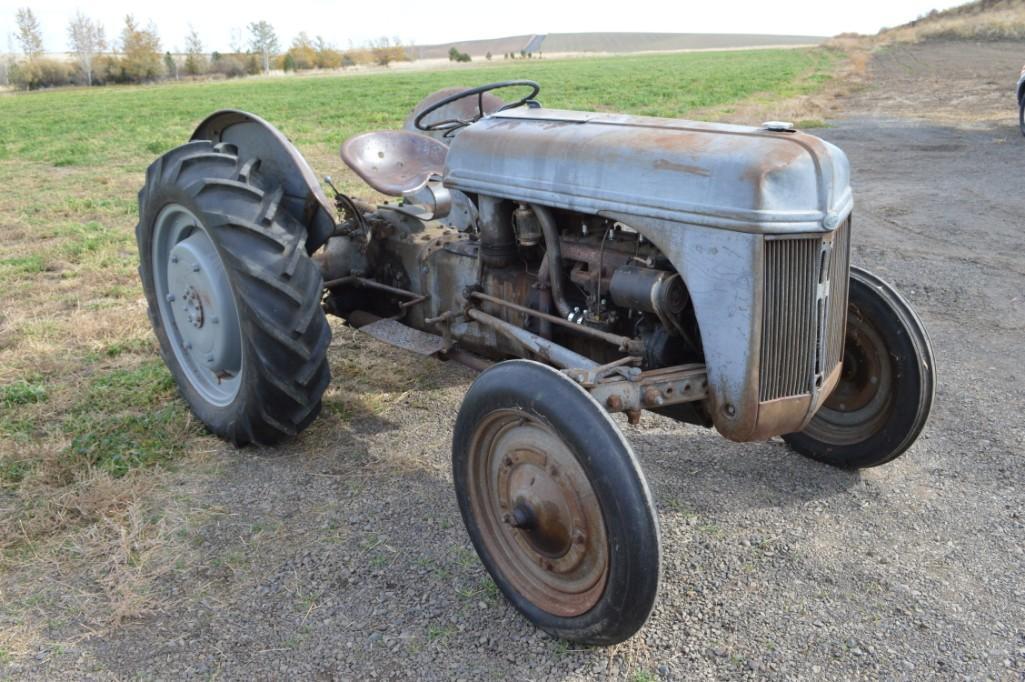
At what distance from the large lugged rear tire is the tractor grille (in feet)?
6.26

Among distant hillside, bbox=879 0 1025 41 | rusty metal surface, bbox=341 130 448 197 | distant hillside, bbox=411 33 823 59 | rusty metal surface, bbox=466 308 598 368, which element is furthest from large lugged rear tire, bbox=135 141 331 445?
distant hillside, bbox=411 33 823 59

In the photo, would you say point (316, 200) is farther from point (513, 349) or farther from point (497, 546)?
point (497, 546)

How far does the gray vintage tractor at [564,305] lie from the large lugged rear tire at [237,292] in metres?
0.01

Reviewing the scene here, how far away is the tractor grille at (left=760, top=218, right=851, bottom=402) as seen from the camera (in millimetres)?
2645

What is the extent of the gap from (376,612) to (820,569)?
157 cm

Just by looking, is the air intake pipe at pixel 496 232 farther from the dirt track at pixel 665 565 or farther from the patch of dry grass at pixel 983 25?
the patch of dry grass at pixel 983 25

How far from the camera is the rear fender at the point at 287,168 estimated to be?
3.88 m

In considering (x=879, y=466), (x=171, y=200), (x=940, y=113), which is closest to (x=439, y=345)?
(x=171, y=200)

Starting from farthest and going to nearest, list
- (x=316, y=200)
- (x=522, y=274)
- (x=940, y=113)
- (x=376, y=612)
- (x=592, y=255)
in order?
(x=940, y=113) → (x=316, y=200) → (x=522, y=274) → (x=592, y=255) → (x=376, y=612)

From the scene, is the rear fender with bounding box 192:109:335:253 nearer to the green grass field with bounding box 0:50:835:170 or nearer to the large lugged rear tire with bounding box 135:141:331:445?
the large lugged rear tire with bounding box 135:141:331:445

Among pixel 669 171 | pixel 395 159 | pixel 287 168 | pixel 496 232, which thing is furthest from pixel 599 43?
pixel 669 171

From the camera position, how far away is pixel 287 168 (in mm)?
3969

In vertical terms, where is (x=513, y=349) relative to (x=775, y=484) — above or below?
above

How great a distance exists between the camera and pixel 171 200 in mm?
3857
